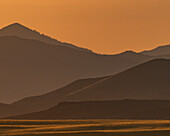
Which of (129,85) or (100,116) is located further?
(129,85)

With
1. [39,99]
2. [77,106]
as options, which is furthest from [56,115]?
[39,99]

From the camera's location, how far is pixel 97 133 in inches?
2195

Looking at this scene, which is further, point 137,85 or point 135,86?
point 137,85

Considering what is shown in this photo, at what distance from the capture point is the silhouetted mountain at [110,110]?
11444cm


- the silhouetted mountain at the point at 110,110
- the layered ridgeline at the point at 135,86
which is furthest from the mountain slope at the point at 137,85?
the silhouetted mountain at the point at 110,110

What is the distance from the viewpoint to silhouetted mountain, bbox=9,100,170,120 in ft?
375

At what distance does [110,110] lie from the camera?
4818 inches

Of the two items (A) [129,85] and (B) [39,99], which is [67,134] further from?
(B) [39,99]

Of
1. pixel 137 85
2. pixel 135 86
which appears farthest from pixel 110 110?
pixel 137 85

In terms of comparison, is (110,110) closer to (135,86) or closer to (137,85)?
(135,86)

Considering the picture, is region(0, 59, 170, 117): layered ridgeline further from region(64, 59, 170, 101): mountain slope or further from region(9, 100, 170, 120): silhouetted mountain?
region(9, 100, 170, 120): silhouetted mountain

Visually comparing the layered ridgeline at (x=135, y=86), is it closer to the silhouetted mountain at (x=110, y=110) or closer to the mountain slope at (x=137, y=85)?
the mountain slope at (x=137, y=85)

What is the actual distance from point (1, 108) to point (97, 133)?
426 ft

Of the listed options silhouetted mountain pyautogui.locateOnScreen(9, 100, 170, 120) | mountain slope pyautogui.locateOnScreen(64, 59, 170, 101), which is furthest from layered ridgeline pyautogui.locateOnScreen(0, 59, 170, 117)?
silhouetted mountain pyautogui.locateOnScreen(9, 100, 170, 120)
